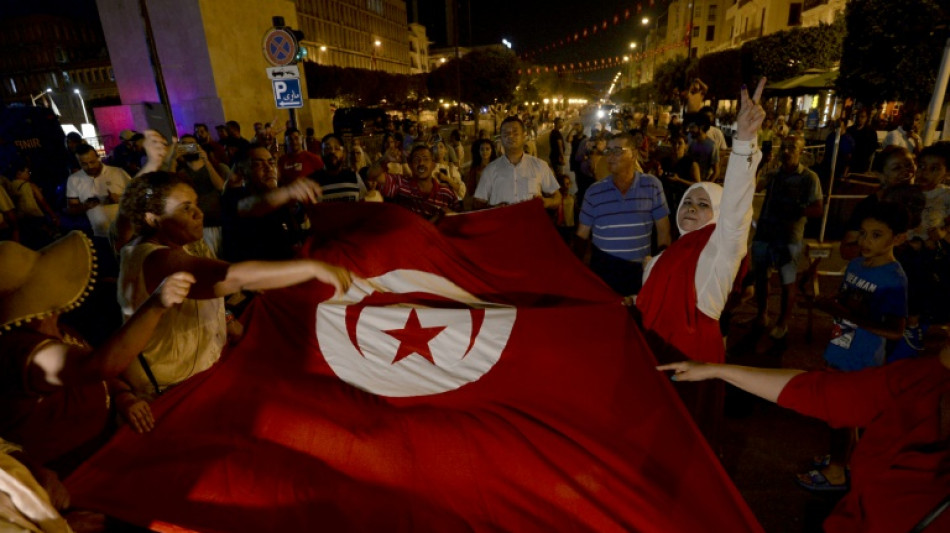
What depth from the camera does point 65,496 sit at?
1.71 meters

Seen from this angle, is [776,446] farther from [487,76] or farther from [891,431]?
[487,76]

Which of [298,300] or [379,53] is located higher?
[379,53]

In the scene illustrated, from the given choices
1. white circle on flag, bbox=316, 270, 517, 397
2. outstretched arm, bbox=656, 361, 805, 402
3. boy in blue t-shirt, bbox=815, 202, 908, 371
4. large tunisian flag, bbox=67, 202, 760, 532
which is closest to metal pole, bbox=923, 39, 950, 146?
boy in blue t-shirt, bbox=815, 202, 908, 371

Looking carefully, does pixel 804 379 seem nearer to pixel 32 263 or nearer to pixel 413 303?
pixel 413 303

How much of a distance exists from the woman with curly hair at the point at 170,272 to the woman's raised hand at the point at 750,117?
81.3 inches

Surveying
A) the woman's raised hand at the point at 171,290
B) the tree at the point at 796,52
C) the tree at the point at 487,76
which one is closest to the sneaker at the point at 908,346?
the woman's raised hand at the point at 171,290

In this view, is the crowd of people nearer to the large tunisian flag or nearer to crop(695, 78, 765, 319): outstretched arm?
crop(695, 78, 765, 319): outstretched arm

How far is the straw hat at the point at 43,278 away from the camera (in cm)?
162

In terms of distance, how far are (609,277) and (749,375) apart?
8.04 feet

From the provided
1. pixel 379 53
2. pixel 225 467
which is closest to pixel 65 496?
pixel 225 467

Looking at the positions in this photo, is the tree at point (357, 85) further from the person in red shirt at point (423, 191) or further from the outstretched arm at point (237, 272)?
the outstretched arm at point (237, 272)

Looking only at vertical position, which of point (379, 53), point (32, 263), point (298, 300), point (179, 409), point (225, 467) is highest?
point (379, 53)

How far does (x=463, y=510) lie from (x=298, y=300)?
1.71 m

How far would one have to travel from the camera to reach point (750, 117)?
233cm
